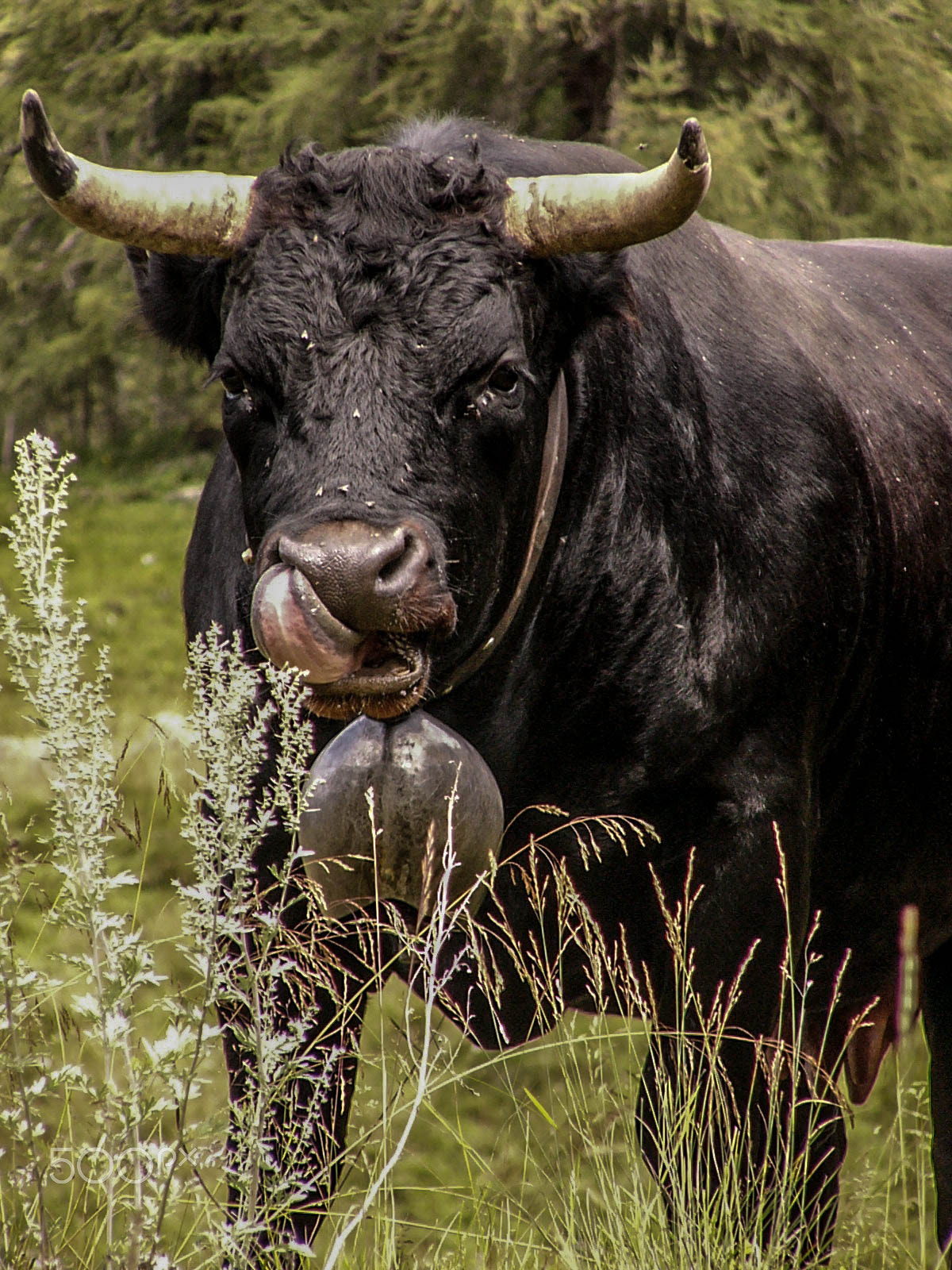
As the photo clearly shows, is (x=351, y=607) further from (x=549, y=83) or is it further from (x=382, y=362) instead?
(x=549, y=83)

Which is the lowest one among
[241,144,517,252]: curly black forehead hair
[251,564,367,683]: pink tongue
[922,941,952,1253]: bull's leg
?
[922,941,952,1253]: bull's leg

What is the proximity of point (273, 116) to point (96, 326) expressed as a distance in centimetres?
317

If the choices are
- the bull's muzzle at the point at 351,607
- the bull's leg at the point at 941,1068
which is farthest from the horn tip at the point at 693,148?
the bull's leg at the point at 941,1068

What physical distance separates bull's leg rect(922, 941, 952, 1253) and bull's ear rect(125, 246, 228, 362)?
2447 millimetres

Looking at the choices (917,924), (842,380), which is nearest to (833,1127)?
(917,924)

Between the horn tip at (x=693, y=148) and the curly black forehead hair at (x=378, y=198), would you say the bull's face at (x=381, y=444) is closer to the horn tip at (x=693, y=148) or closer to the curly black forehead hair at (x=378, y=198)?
the curly black forehead hair at (x=378, y=198)

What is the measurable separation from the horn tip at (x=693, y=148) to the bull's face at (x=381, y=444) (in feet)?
1.24

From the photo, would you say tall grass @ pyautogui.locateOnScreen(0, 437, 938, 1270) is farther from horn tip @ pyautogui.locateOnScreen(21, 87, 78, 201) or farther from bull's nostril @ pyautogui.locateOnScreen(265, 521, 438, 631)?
horn tip @ pyautogui.locateOnScreen(21, 87, 78, 201)

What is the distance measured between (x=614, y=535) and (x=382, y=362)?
69 centimetres

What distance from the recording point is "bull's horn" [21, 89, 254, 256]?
2670 mm

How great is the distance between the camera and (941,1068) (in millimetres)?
3994

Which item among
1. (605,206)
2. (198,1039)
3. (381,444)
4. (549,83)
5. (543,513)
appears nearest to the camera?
(198,1039)

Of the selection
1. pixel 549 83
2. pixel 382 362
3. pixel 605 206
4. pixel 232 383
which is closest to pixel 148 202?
pixel 232 383

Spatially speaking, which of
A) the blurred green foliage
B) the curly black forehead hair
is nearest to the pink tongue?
the curly black forehead hair
